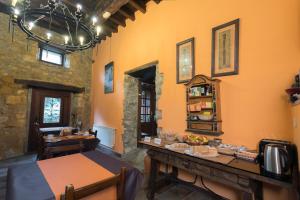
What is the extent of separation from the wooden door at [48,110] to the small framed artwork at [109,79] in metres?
1.45

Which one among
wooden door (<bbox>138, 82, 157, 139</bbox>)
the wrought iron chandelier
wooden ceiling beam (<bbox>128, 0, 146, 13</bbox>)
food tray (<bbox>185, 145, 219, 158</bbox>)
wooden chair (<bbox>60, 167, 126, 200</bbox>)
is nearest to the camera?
wooden chair (<bbox>60, 167, 126, 200</bbox>)

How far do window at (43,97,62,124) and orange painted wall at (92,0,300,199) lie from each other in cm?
366

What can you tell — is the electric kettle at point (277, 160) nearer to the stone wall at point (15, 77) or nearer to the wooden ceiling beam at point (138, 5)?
the wooden ceiling beam at point (138, 5)

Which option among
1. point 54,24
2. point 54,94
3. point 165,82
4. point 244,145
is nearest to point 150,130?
point 165,82

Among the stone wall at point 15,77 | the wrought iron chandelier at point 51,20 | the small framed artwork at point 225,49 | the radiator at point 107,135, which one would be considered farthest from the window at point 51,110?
the small framed artwork at point 225,49

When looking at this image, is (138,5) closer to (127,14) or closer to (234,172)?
(127,14)

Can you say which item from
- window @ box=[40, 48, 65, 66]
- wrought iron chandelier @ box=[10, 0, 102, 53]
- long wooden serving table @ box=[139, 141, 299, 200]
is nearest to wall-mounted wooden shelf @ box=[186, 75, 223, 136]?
long wooden serving table @ box=[139, 141, 299, 200]

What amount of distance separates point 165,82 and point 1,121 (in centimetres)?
427

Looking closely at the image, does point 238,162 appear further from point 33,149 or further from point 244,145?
point 33,149

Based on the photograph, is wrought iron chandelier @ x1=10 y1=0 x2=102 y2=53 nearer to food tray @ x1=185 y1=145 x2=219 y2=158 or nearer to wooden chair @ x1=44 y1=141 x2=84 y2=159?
wooden chair @ x1=44 y1=141 x2=84 y2=159

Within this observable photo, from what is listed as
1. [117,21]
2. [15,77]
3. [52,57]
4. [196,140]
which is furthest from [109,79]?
[196,140]

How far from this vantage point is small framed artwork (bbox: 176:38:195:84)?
8.45ft

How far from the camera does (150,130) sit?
226 inches

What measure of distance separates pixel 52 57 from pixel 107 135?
3.11 metres
